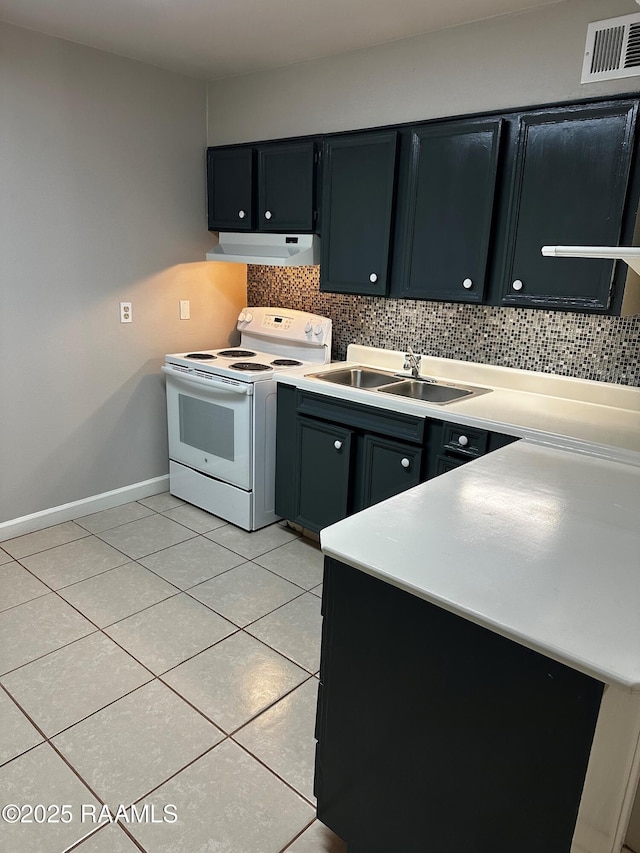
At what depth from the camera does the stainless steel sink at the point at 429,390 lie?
2934 millimetres

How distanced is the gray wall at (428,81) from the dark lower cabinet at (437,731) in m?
2.11

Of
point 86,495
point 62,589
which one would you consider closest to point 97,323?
point 86,495

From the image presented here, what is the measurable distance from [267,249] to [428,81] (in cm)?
120

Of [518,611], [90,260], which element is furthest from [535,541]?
[90,260]

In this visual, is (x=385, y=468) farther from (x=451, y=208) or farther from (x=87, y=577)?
(x=87, y=577)

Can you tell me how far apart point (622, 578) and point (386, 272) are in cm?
198

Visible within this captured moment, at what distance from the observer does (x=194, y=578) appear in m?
2.88

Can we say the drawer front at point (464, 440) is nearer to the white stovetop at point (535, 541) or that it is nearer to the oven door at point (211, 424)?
the white stovetop at point (535, 541)

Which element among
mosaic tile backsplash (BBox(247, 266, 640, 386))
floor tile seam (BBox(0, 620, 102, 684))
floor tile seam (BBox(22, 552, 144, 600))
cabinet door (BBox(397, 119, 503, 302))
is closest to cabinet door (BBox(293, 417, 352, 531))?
mosaic tile backsplash (BBox(247, 266, 640, 386))

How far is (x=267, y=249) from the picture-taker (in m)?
3.46

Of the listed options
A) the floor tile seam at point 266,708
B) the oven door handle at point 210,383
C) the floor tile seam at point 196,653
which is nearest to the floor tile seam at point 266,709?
the floor tile seam at point 266,708

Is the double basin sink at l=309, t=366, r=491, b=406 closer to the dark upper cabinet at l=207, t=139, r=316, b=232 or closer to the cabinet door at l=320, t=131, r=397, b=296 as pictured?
the cabinet door at l=320, t=131, r=397, b=296

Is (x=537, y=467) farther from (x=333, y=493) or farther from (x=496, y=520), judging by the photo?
(x=333, y=493)

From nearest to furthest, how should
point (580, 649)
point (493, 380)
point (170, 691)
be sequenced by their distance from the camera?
1. point (580, 649)
2. point (170, 691)
3. point (493, 380)
